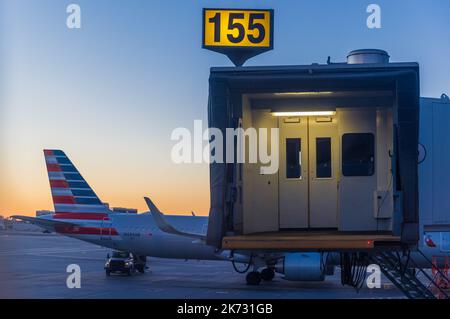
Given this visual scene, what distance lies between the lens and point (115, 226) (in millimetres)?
33219

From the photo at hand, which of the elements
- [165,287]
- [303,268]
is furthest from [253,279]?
[165,287]

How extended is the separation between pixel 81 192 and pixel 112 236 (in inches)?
178

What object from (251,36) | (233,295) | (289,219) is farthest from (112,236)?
(251,36)

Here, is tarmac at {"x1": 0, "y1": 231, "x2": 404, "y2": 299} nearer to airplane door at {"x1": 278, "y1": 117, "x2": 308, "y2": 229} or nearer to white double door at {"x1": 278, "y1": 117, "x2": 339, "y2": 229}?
white double door at {"x1": 278, "y1": 117, "x2": 339, "y2": 229}

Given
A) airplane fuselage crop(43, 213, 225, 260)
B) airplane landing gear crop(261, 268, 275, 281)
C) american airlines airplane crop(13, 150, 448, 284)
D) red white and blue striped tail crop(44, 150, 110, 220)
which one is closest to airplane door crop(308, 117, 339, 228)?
american airlines airplane crop(13, 150, 448, 284)

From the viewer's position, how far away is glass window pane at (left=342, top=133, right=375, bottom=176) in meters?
9.61

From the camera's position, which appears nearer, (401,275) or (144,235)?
(401,275)

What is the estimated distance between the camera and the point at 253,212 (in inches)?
396

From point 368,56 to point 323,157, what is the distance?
8.23ft

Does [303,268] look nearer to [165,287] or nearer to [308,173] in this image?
[165,287]

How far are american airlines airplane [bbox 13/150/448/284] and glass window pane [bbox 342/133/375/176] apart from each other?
54.9ft

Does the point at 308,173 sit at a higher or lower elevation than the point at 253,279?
higher

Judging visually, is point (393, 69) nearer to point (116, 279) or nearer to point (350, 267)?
point (350, 267)

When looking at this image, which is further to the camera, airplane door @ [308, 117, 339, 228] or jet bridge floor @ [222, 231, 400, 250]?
airplane door @ [308, 117, 339, 228]
